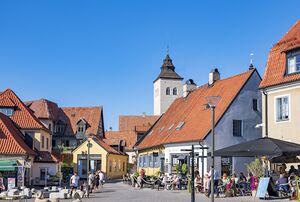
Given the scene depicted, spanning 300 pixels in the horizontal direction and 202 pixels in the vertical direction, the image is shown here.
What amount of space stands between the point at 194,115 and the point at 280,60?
14.3 meters

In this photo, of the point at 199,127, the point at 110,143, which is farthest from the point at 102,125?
the point at 199,127

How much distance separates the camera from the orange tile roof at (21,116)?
5128 cm

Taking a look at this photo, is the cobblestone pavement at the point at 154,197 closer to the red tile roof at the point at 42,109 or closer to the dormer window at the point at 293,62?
the dormer window at the point at 293,62

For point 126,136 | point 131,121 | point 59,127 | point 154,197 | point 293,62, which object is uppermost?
point 131,121

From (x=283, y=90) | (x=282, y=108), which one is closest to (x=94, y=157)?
(x=282, y=108)

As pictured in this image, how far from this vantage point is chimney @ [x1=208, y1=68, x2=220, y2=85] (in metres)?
49.6

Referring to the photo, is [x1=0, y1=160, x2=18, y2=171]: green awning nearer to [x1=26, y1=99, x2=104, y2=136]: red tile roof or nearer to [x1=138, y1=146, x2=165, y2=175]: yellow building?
[x1=138, y1=146, x2=165, y2=175]: yellow building

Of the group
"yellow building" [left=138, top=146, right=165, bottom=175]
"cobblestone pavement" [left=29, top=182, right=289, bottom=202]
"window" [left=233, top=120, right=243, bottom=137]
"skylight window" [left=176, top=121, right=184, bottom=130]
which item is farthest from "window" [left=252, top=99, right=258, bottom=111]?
"cobblestone pavement" [left=29, top=182, right=289, bottom=202]

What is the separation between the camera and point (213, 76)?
49.6 metres

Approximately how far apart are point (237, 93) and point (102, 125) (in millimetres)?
41761

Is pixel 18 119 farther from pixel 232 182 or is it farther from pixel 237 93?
pixel 232 182

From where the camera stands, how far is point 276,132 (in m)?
32.6

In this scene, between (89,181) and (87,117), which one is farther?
(87,117)

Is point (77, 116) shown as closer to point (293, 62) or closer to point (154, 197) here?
point (154, 197)
